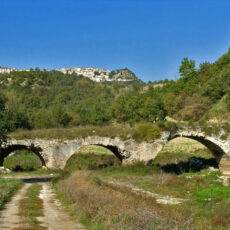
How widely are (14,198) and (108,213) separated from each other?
587cm

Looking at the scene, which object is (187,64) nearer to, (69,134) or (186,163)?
(186,163)

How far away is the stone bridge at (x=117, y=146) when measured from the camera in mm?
24359

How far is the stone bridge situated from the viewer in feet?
79.9

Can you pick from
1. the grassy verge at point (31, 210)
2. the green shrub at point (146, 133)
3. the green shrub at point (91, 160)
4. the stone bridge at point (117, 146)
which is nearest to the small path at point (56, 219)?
the grassy verge at point (31, 210)

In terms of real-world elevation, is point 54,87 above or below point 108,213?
above

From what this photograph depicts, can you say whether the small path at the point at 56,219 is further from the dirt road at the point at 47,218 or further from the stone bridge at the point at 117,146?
the stone bridge at the point at 117,146

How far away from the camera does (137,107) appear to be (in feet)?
202

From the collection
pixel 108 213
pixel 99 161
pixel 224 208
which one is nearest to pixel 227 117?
pixel 99 161

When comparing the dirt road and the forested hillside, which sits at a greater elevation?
the forested hillside

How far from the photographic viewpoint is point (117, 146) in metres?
24.9

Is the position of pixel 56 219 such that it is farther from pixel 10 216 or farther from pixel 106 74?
pixel 106 74

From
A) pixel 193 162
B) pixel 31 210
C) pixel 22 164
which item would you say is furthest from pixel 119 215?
pixel 22 164

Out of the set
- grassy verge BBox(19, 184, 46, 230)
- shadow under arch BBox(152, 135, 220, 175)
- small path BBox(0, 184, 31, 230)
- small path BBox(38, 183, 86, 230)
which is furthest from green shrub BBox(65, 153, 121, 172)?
small path BBox(38, 183, 86, 230)

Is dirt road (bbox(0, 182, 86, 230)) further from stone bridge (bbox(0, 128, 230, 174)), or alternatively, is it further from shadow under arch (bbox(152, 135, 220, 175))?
shadow under arch (bbox(152, 135, 220, 175))
